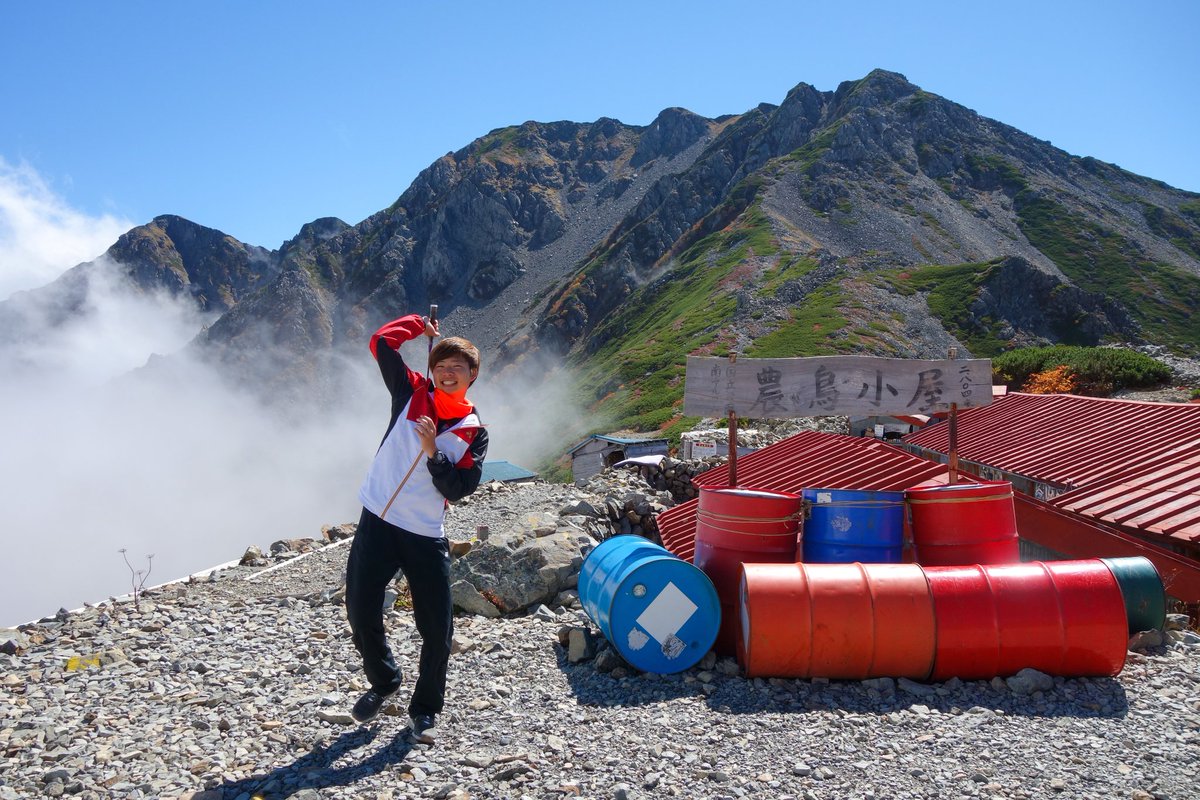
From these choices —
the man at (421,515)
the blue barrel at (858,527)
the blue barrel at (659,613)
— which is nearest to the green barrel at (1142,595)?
the blue barrel at (858,527)

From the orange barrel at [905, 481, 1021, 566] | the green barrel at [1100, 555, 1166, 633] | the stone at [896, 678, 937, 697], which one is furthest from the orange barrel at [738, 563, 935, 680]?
the green barrel at [1100, 555, 1166, 633]

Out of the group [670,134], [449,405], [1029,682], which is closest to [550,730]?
[449,405]

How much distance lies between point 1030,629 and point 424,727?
13.8ft

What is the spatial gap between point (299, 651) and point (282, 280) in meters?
157

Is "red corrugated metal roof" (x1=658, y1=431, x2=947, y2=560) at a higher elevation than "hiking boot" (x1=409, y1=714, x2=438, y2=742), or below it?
higher

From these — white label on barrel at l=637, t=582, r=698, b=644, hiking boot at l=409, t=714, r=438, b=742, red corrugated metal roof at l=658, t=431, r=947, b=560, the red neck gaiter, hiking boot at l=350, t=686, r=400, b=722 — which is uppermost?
the red neck gaiter

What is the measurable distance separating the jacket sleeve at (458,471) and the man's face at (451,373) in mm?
307

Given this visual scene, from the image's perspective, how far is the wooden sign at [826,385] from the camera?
7.62 metres

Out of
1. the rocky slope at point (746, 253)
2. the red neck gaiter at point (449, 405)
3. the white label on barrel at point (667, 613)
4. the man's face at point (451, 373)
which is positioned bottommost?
the white label on barrel at point (667, 613)

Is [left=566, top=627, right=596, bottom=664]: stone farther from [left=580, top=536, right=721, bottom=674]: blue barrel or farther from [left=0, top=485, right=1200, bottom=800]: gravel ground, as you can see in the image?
[left=580, top=536, right=721, bottom=674]: blue barrel

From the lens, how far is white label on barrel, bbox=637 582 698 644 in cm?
579

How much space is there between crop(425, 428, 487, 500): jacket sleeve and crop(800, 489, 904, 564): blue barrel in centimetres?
327

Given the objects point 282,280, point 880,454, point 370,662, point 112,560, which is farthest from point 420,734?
point 282,280

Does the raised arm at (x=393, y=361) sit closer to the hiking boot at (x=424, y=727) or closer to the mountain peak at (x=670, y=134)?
the hiking boot at (x=424, y=727)
